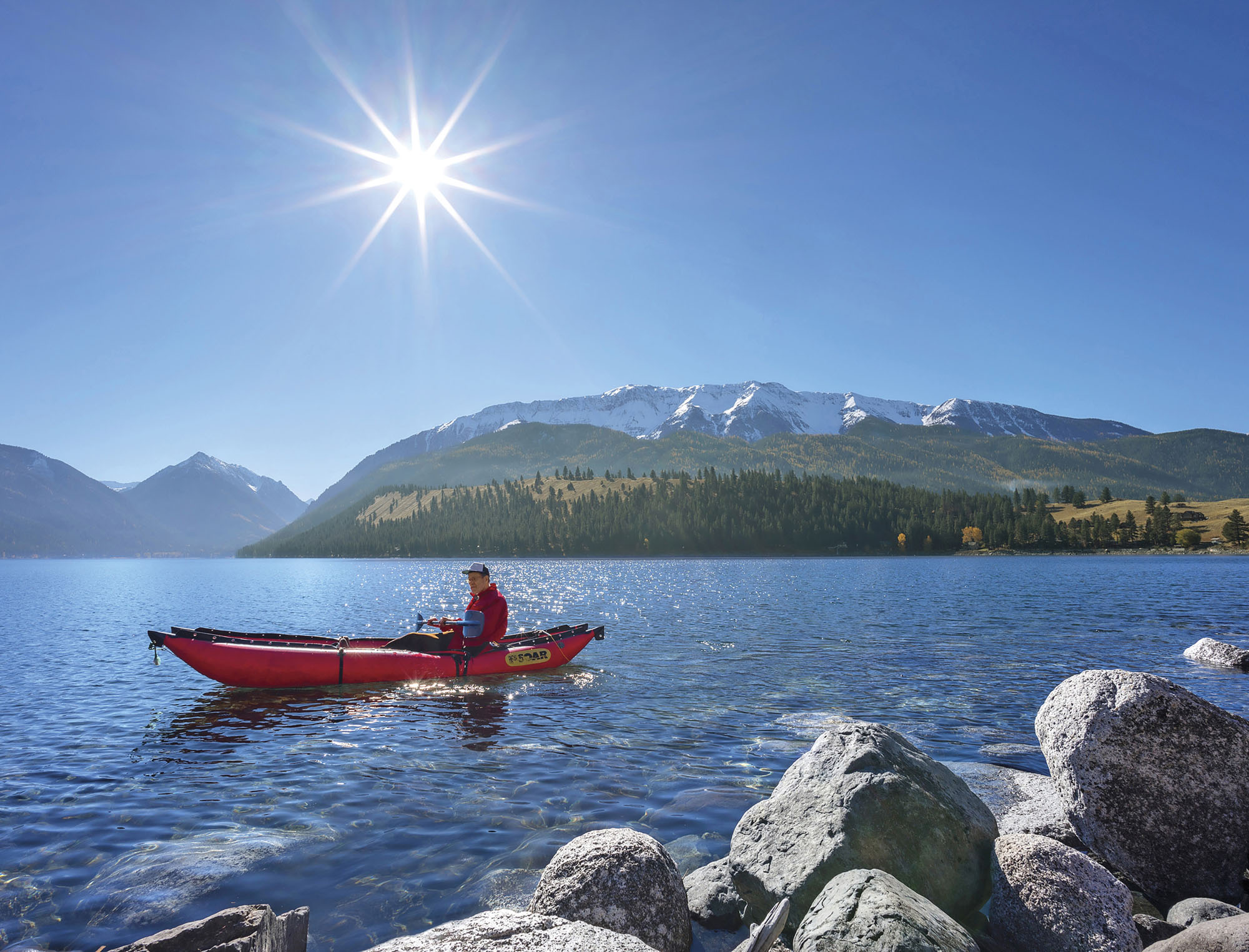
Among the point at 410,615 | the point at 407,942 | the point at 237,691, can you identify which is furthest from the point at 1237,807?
the point at 410,615

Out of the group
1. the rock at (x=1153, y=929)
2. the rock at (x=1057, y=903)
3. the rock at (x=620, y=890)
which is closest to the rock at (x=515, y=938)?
the rock at (x=620, y=890)

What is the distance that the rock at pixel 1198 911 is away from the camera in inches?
288

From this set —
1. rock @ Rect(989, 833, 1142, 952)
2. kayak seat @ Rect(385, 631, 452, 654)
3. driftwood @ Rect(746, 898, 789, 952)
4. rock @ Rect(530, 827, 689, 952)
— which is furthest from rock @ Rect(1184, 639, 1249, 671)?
kayak seat @ Rect(385, 631, 452, 654)

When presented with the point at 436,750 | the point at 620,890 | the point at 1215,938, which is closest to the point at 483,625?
the point at 436,750

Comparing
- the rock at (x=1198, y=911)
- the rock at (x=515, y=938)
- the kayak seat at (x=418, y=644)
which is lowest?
the rock at (x=1198, y=911)

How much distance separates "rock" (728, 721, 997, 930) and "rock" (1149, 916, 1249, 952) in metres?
2.07

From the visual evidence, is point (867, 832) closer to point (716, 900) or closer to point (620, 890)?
point (716, 900)

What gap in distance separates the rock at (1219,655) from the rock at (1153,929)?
23.3 m

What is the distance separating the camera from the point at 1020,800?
1100 cm

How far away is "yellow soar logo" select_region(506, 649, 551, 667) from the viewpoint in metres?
24.7

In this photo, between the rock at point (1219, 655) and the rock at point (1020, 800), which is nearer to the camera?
the rock at point (1020, 800)

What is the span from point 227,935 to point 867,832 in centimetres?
637

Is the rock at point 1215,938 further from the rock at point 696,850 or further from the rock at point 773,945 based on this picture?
the rock at point 696,850

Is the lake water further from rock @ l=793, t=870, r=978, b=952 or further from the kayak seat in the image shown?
rock @ l=793, t=870, r=978, b=952
